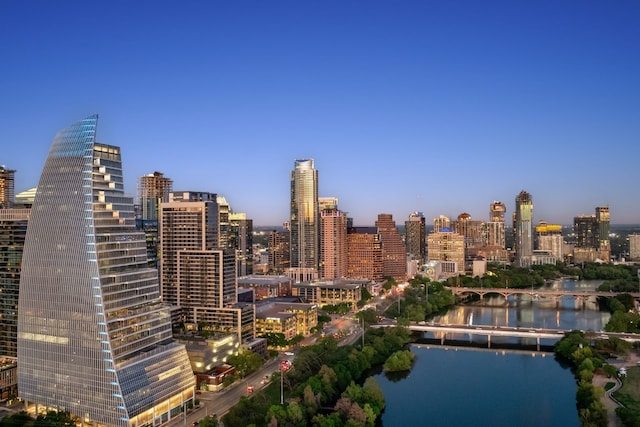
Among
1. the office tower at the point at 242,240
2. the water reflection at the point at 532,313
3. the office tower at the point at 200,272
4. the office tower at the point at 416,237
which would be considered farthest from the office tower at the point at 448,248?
the office tower at the point at 200,272

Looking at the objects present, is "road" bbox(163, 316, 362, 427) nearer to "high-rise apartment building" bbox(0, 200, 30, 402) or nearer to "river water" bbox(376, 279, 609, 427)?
"river water" bbox(376, 279, 609, 427)

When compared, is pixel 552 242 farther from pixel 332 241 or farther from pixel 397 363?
pixel 397 363

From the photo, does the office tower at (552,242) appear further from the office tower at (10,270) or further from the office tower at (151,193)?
the office tower at (10,270)

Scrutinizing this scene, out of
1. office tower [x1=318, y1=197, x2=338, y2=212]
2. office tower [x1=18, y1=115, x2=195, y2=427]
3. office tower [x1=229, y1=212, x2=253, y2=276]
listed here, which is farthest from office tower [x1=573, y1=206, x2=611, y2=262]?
office tower [x1=18, y1=115, x2=195, y2=427]

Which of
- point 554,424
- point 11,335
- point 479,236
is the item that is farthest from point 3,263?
point 479,236

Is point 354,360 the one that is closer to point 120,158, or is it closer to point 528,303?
point 120,158

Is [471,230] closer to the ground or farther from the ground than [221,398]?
farther from the ground

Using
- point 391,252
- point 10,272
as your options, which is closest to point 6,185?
point 10,272
